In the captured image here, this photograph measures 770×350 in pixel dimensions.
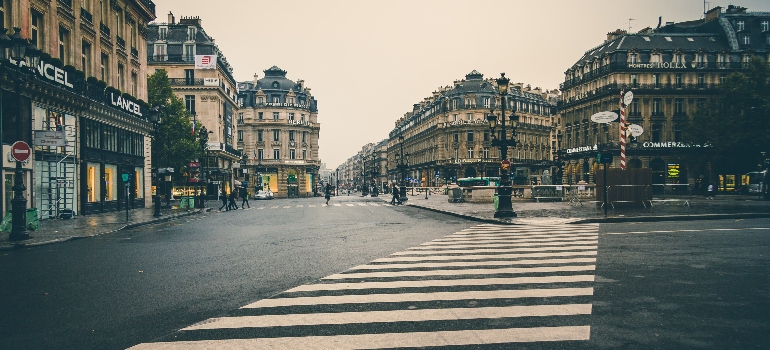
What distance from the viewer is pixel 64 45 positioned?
25609 millimetres

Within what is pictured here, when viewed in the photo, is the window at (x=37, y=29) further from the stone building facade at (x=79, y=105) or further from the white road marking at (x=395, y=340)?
the white road marking at (x=395, y=340)

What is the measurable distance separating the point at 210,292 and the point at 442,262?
4421mm

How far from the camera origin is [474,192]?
125ft

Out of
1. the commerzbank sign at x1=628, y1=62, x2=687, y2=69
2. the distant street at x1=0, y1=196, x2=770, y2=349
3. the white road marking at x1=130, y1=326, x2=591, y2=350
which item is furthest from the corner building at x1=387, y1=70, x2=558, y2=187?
the white road marking at x1=130, y1=326, x2=591, y2=350

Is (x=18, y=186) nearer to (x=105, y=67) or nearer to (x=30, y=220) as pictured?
(x=30, y=220)

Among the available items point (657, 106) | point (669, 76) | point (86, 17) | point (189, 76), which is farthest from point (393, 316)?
point (669, 76)

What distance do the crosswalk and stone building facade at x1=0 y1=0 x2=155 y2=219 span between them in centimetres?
1350

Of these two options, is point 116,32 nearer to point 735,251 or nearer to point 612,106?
point 735,251

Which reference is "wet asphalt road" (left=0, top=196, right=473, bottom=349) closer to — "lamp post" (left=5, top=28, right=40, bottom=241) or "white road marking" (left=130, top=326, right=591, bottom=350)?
"white road marking" (left=130, top=326, right=591, bottom=350)

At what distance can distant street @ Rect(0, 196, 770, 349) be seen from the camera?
16.4 ft

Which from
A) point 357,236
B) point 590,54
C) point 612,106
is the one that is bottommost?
point 357,236

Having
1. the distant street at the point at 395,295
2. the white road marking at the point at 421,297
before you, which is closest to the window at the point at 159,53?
the distant street at the point at 395,295

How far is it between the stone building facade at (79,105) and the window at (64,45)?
51 millimetres

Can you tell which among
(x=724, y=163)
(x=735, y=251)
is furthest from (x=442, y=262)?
(x=724, y=163)
